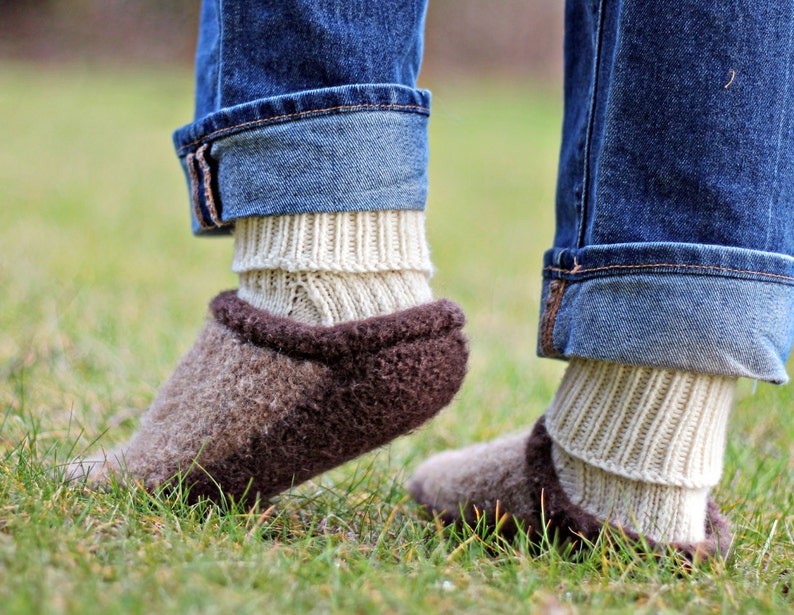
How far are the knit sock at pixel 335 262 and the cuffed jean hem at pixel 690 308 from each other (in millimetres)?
196

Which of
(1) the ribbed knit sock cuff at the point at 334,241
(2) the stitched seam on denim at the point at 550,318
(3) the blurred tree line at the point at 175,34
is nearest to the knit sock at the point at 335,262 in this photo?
(1) the ribbed knit sock cuff at the point at 334,241

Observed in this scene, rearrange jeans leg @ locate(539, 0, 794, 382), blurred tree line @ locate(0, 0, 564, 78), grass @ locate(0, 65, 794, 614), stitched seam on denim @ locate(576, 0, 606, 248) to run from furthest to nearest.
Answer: blurred tree line @ locate(0, 0, 564, 78)
stitched seam on denim @ locate(576, 0, 606, 248)
jeans leg @ locate(539, 0, 794, 382)
grass @ locate(0, 65, 794, 614)

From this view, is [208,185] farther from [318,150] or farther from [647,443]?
[647,443]

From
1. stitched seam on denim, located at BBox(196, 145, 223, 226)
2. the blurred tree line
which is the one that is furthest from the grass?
the blurred tree line

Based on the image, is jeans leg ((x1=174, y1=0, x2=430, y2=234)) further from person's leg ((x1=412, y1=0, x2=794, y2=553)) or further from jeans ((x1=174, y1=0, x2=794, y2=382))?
person's leg ((x1=412, y1=0, x2=794, y2=553))

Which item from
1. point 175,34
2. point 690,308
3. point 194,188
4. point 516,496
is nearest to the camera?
point 690,308

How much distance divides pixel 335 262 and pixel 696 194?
1.23 ft

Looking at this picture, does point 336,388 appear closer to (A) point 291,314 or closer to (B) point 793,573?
(A) point 291,314

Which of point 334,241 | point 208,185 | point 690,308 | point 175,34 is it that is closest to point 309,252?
point 334,241

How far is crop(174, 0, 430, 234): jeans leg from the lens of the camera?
2.65 ft

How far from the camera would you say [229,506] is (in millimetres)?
932

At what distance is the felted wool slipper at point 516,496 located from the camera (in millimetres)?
917

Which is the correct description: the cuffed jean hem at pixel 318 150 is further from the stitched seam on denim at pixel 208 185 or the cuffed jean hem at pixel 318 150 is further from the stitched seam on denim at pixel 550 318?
the stitched seam on denim at pixel 550 318

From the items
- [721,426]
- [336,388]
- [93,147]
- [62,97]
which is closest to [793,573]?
[721,426]
